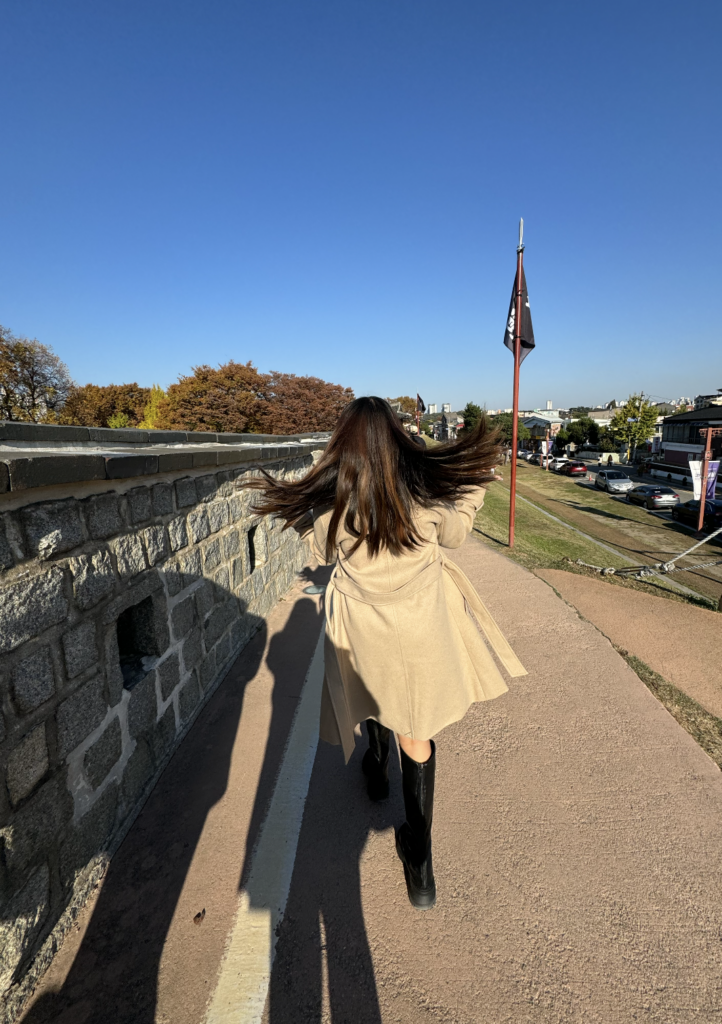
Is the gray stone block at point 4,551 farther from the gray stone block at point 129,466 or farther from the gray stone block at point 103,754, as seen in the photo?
the gray stone block at point 103,754

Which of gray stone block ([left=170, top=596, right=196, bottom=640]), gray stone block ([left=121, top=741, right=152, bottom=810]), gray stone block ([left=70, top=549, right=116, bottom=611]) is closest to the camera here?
gray stone block ([left=70, top=549, right=116, bottom=611])

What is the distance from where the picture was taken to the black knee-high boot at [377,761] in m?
2.35

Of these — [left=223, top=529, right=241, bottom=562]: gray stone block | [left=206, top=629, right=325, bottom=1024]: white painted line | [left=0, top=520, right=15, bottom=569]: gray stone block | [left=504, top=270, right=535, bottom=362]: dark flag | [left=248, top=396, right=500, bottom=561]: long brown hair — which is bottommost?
[left=206, top=629, right=325, bottom=1024]: white painted line

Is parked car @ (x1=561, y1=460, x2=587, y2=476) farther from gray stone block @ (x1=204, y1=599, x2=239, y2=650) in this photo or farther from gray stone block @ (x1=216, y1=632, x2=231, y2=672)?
gray stone block @ (x1=216, y1=632, x2=231, y2=672)

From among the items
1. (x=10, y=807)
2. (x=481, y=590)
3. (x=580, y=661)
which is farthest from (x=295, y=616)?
(x=10, y=807)

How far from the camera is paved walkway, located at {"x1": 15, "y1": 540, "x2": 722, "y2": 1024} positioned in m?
1.58

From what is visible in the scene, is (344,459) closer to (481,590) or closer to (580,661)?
(580,661)

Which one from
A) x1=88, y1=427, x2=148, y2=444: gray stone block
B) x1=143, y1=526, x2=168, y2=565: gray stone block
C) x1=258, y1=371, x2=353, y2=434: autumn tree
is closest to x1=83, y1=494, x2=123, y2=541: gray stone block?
x1=143, y1=526, x2=168, y2=565: gray stone block

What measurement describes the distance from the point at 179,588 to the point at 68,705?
1.09 meters

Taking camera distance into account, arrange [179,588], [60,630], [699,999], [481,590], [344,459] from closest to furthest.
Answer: [699,999] < [344,459] < [60,630] < [179,588] < [481,590]

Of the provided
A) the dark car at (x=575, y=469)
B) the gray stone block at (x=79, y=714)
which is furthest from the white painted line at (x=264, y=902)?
the dark car at (x=575, y=469)

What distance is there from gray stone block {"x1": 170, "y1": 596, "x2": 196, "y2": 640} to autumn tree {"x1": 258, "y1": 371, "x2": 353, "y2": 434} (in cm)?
3158

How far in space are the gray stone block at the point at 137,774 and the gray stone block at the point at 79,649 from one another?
2.23ft

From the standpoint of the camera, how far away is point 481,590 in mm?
5617
